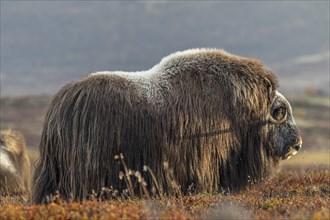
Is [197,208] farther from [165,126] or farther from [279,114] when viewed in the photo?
[279,114]

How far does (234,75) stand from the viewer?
22.2ft

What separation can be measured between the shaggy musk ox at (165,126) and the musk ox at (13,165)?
9.48 ft

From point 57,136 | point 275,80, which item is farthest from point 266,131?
point 57,136

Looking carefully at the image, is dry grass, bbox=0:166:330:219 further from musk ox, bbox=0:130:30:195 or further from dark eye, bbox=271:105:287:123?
musk ox, bbox=0:130:30:195

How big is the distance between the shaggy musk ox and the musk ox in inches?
114

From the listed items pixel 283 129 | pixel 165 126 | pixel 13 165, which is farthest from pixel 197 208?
pixel 13 165

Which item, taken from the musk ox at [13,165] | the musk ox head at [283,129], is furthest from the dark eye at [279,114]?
the musk ox at [13,165]

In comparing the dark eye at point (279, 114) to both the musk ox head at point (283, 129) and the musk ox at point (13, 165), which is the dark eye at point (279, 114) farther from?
the musk ox at point (13, 165)

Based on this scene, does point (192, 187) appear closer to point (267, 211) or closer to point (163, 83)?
point (163, 83)

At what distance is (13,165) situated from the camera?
9.66 meters

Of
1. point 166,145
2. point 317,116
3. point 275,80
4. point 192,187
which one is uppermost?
point 275,80

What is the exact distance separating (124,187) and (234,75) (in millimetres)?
1541

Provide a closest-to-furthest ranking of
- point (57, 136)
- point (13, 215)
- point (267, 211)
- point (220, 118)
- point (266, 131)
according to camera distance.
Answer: point (13, 215)
point (267, 211)
point (57, 136)
point (220, 118)
point (266, 131)

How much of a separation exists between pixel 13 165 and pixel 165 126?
13.2 feet
